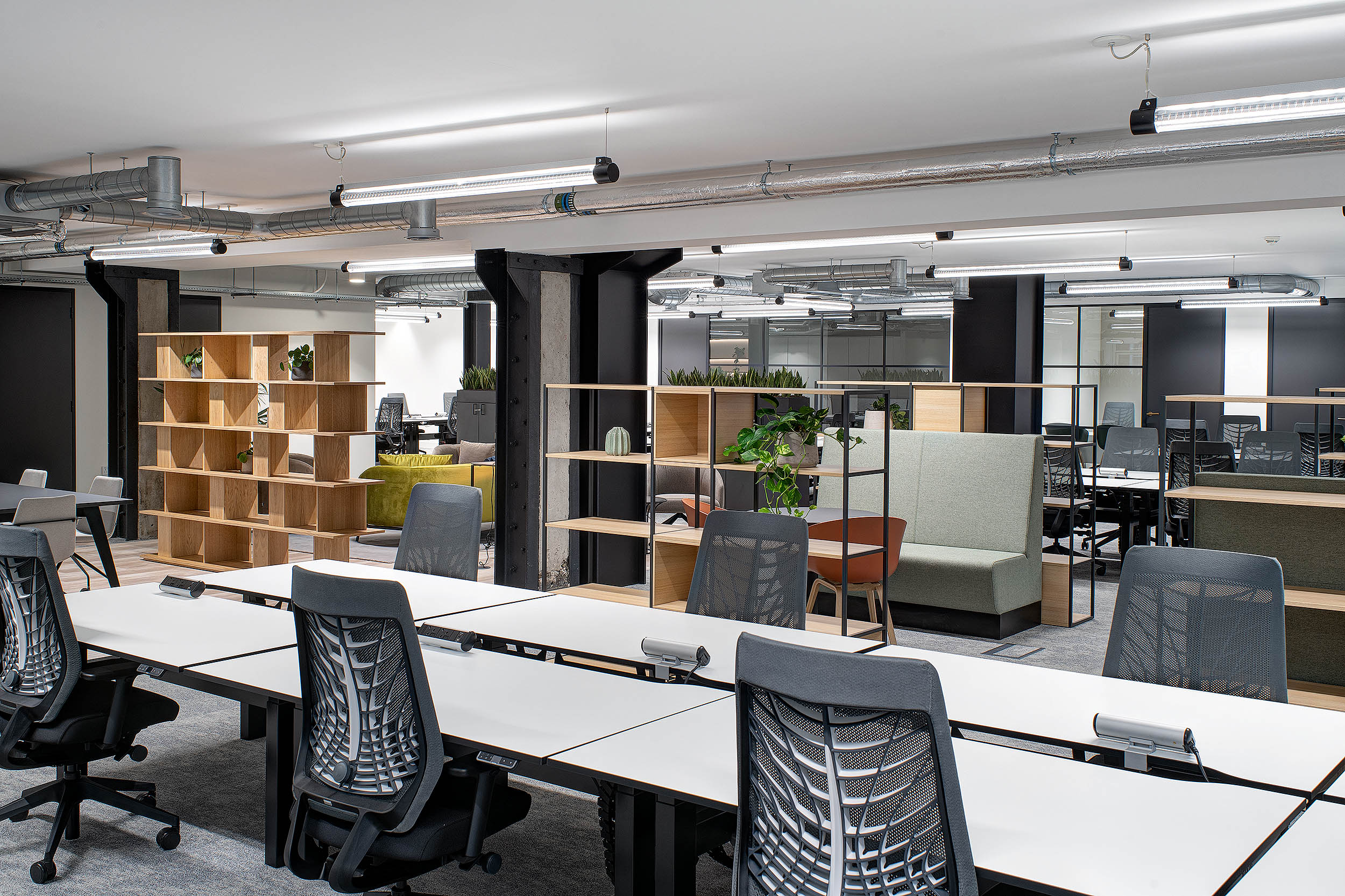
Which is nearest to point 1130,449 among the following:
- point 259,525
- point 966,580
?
point 966,580

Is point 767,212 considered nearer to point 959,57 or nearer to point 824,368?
point 959,57

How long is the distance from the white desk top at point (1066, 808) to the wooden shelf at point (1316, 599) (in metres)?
2.59

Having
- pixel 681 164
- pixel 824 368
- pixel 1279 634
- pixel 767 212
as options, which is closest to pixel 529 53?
pixel 681 164

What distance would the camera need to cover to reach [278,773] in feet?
9.73

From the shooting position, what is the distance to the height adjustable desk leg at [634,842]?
2293mm

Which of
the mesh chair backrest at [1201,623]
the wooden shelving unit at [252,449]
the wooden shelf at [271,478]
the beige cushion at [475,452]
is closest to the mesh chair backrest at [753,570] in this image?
the mesh chair backrest at [1201,623]

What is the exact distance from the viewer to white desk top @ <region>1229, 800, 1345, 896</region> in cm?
177

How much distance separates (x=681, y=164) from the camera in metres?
6.52

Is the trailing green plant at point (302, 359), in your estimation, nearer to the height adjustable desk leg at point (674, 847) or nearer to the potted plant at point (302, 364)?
the potted plant at point (302, 364)

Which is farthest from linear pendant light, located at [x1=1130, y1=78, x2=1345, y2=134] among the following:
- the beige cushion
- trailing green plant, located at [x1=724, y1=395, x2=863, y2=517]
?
the beige cushion

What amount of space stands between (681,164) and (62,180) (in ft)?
12.0

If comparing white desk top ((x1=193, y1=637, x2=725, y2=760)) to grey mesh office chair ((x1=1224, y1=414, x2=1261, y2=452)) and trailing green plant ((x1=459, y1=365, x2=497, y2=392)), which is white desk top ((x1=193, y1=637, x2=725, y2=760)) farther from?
grey mesh office chair ((x1=1224, y1=414, x2=1261, y2=452))

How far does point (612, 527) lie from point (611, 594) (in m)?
0.41

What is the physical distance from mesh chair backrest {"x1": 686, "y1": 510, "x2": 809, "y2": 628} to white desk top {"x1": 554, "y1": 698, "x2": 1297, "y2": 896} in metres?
1.27
